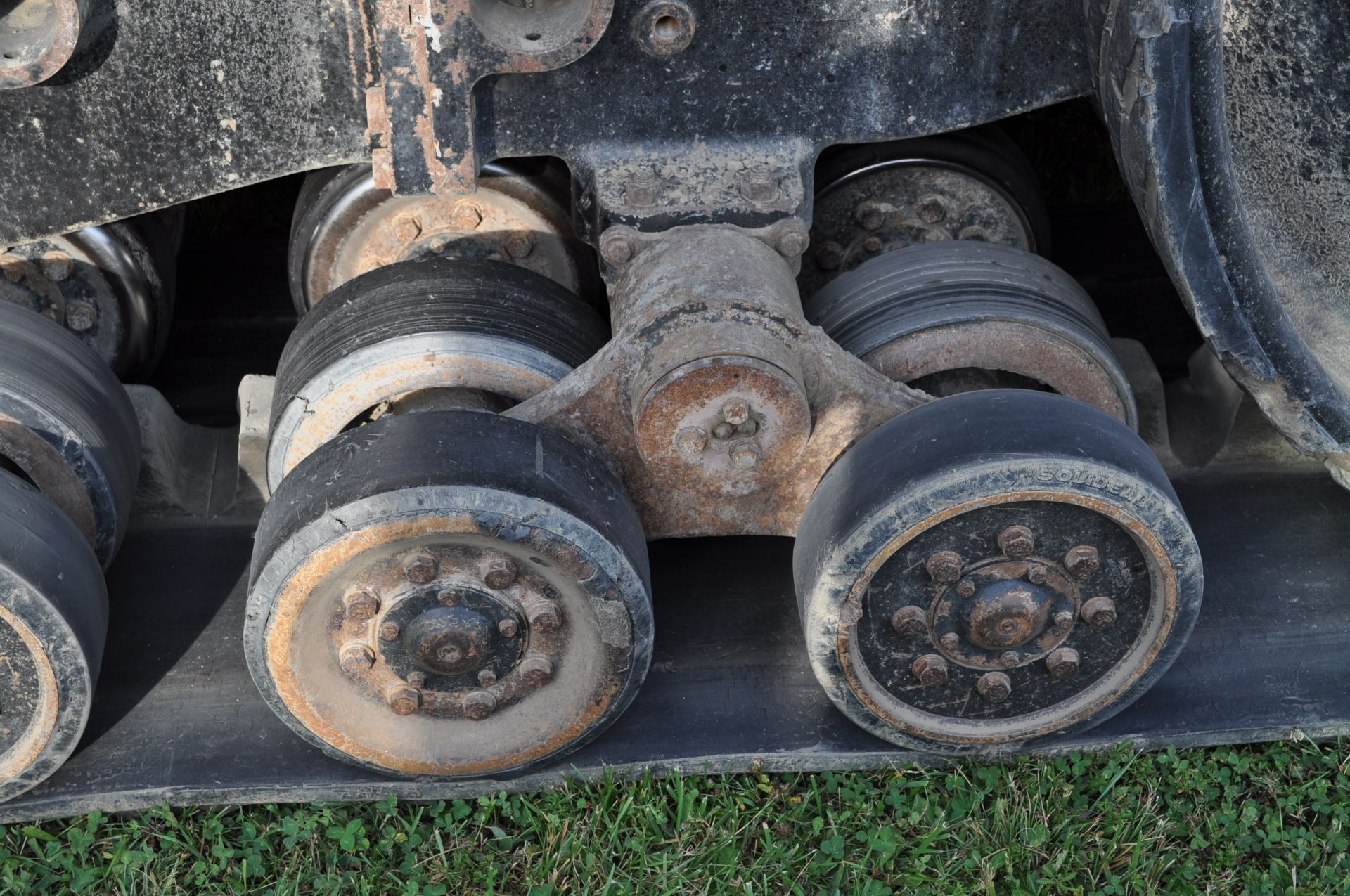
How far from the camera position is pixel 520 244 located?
10.4ft

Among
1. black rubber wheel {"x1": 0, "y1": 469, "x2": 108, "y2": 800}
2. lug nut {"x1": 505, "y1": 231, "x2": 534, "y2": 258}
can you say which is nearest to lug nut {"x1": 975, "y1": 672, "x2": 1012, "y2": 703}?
lug nut {"x1": 505, "y1": 231, "x2": 534, "y2": 258}

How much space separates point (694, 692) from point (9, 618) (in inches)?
47.3

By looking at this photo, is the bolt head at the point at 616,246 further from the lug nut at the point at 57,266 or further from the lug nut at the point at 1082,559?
the lug nut at the point at 57,266

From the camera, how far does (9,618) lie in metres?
2.25

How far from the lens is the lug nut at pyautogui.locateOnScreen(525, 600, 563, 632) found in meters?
2.35

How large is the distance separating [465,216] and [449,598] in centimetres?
112

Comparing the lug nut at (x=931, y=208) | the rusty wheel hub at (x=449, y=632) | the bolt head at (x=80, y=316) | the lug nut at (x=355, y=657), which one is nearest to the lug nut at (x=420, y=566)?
the rusty wheel hub at (x=449, y=632)

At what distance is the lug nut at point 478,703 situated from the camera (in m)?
2.42

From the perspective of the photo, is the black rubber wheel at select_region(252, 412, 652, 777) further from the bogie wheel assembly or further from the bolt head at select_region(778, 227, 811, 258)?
the bolt head at select_region(778, 227, 811, 258)

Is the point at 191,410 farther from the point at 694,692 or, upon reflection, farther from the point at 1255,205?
the point at 1255,205

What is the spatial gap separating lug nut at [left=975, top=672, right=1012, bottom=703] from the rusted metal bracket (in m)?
1.28

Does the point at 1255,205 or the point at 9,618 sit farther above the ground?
the point at 1255,205

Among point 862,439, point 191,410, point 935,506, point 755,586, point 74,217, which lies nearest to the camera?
point 935,506

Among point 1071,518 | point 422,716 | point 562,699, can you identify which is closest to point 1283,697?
point 1071,518
